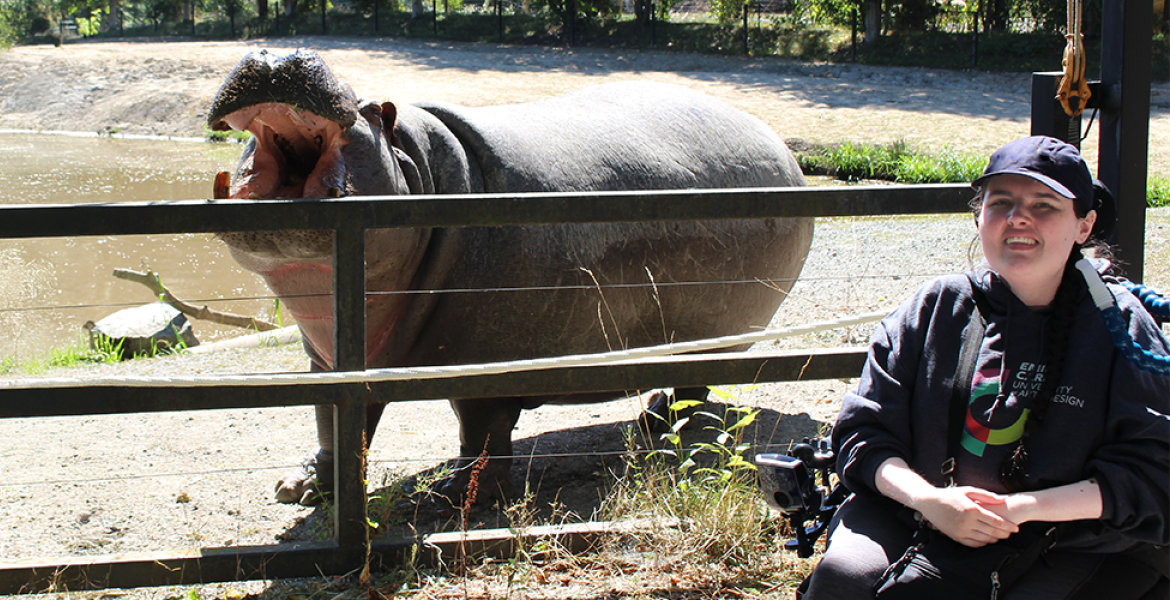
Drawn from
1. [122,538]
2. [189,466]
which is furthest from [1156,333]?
[189,466]

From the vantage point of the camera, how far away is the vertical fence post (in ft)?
9.05

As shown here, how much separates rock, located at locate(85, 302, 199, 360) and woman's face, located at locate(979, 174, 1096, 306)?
6.58m

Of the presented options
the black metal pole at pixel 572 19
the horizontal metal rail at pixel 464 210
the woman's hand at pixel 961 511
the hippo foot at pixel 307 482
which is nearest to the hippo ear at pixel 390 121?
the horizontal metal rail at pixel 464 210

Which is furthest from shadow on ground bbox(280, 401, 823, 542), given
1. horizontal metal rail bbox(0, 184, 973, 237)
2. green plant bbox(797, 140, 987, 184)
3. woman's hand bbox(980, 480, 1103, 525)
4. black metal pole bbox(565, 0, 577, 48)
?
black metal pole bbox(565, 0, 577, 48)

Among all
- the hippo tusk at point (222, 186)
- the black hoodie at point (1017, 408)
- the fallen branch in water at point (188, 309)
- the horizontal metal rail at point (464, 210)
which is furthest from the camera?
the fallen branch in water at point (188, 309)

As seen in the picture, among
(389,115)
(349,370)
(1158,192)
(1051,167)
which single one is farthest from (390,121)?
(1158,192)

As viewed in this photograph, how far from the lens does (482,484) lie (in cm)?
381

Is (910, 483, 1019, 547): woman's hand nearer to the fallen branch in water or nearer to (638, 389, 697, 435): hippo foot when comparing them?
(638, 389, 697, 435): hippo foot

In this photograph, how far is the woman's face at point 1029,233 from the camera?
2037 mm

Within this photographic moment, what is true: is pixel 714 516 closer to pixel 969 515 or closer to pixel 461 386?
pixel 461 386

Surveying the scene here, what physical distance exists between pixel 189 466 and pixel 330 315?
125 cm

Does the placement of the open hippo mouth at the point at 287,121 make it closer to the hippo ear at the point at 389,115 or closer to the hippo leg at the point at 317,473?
Result: the hippo ear at the point at 389,115

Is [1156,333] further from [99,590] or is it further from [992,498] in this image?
[99,590]

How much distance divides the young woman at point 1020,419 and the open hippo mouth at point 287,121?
1776 mm
